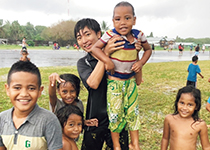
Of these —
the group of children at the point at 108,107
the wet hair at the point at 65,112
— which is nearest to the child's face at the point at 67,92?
the group of children at the point at 108,107

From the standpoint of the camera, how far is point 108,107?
1.69 m

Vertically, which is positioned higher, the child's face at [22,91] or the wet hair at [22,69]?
the wet hair at [22,69]

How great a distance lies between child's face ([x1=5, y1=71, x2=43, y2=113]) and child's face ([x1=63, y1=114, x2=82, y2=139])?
1.92ft

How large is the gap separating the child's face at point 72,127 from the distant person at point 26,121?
48 centimetres

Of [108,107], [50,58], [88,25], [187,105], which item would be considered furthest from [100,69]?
[50,58]

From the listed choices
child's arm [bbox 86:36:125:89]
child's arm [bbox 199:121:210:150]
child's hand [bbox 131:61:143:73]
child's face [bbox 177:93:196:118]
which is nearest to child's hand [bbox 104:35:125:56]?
child's arm [bbox 86:36:125:89]

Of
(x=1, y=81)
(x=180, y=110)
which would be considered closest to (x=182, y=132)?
(x=180, y=110)

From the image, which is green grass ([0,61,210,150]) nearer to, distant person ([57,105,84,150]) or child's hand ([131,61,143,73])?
distant person ([57,105,84,150])

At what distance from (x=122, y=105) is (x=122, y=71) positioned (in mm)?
283

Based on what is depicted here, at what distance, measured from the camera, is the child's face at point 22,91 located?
1.33 m

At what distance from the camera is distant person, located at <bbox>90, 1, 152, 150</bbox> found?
164 cm

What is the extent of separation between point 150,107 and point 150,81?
10.2 ft

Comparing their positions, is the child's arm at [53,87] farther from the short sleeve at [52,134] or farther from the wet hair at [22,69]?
the short sleeve at [52,134]

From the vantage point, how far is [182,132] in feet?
7.23
